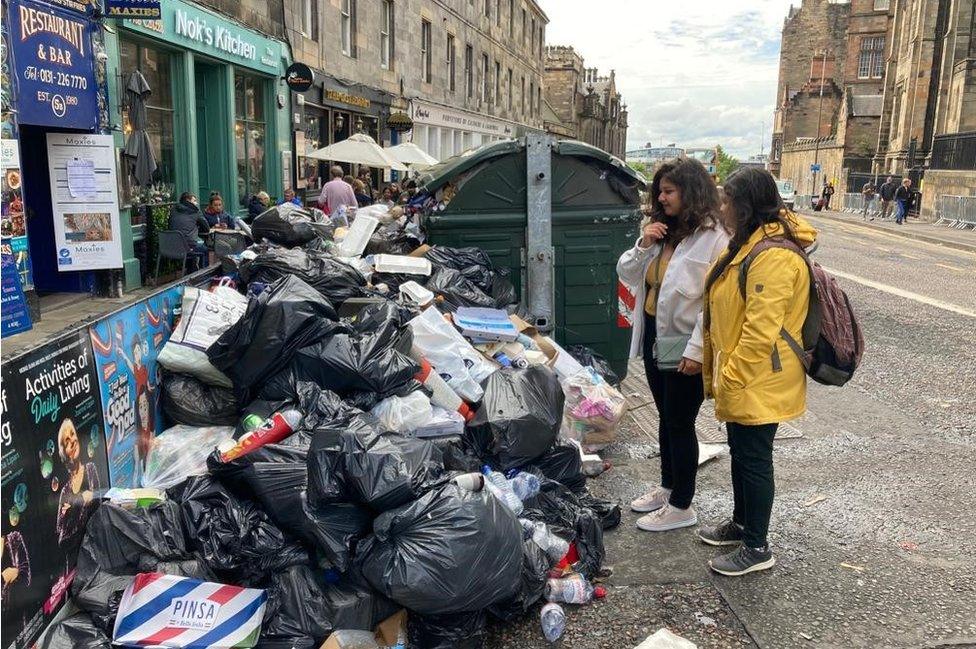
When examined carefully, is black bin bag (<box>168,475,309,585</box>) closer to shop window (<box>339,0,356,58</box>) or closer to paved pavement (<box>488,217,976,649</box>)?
paved pavement (<box>488,217,976,649</box>)

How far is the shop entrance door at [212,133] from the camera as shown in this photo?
12.4 metres

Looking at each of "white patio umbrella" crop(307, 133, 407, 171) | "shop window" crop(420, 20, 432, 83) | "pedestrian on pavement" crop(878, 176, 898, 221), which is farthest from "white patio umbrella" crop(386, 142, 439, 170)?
"pedestrian on pavement" crop(878, 176, 898, 221)

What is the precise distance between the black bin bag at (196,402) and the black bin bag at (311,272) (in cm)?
108

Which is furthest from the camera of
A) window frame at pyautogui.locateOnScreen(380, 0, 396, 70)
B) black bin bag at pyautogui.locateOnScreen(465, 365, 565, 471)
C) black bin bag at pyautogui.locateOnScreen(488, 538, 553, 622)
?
window frame at pyautogui.locateOnScreen(380, 0, 396, 70)

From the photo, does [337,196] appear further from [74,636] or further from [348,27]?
[74,636]

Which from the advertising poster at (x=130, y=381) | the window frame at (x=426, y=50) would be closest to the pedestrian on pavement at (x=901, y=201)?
the window frame at (x=426, y=50)

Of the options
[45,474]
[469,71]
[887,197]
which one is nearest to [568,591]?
[45,474]

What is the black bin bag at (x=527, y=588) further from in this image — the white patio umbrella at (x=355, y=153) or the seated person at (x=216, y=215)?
the white patio umbrella at (x=355, y=153)

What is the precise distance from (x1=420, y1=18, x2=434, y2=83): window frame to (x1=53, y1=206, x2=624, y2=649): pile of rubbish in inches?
801

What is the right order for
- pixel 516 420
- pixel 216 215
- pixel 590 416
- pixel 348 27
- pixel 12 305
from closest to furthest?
pixel 516 420 < pixel 590 416 < pixel 12 305 < pixel 216 215 < pixel 348 27

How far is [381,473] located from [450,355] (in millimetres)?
1656

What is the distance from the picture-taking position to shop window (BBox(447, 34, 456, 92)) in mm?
26391

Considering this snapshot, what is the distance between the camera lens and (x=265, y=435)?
3244mm

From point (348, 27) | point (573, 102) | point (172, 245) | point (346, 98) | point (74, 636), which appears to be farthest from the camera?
point (573, 102)
